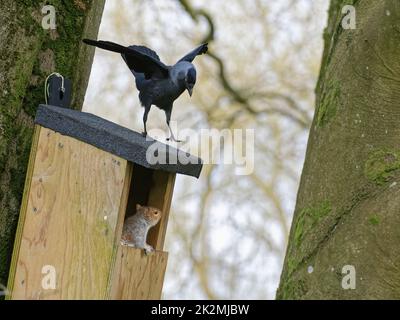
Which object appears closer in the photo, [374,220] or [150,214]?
[374,220]

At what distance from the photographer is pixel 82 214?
8.55ft

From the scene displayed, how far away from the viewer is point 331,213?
2684mm

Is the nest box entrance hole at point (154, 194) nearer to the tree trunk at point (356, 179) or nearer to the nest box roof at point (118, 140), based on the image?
the nest box roof at point (118, 140)

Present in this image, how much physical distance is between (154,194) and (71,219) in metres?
0.39

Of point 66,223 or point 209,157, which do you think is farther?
point 209,157

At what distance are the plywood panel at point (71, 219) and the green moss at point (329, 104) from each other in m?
0.76

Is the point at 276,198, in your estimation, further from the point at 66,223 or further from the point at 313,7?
the point at 66,223

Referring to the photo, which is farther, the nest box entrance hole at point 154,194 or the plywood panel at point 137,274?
the nest box entrance hole at point 154,194

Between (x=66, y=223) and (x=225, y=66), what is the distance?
528 cm

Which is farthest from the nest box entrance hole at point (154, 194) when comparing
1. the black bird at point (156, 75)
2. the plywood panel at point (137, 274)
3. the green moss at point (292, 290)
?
the green moss at point (292, 290)

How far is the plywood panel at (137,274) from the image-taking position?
253 centimetres

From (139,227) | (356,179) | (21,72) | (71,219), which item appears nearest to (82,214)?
(71,219)

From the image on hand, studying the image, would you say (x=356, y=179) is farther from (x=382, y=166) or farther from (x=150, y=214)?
(x=150, y=214)

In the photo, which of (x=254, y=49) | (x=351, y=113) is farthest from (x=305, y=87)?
(x=351, y=113)
